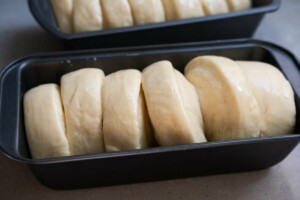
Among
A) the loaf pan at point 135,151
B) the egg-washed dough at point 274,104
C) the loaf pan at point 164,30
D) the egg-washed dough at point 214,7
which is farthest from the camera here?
the egg-washed dough at point 214,7

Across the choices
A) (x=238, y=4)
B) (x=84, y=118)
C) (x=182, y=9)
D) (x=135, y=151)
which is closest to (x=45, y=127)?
(x=84, y=118)

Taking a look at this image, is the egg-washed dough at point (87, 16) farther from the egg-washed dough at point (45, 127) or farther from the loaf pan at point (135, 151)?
the egg-washed dough at point (45, 127)

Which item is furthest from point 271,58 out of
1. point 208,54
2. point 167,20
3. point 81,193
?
point 81,193

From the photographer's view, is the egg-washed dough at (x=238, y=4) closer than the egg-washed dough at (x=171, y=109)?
No

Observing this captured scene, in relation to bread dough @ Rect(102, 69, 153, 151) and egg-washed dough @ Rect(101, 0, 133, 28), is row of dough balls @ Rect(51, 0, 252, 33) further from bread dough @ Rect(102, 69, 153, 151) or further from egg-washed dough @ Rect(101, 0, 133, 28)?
bread dough @ Rect(102, 69, 153, 151)

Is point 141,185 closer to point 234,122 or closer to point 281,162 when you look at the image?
point 234,122

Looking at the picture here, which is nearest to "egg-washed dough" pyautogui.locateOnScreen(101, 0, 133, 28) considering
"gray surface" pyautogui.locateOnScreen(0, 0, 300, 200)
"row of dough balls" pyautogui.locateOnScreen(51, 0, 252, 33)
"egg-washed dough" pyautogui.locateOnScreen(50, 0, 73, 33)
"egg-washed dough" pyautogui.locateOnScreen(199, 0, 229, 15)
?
"row of dough balls" pyautogui.locateOnScreen(51, 0, 252, 33)

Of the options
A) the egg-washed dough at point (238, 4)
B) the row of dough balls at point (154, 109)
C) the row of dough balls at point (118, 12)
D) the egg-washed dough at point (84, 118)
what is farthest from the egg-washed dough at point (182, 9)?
the egg-washed dough at point (84, 118)
